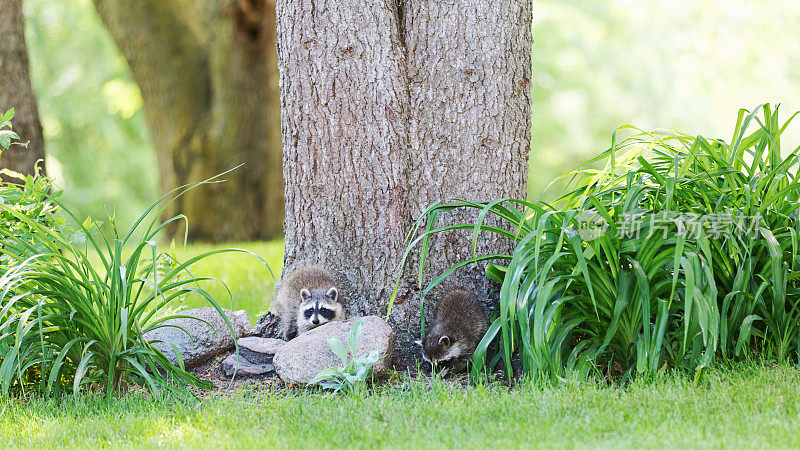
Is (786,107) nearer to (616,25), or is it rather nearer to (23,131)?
(616,25)

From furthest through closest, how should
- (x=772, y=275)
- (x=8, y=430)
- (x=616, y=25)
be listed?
1. (x=616, y=25)
2. (x=772, y=275)
3. (x=8, y=430)

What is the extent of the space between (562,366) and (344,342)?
4.11 ft

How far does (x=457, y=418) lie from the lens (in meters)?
3.60

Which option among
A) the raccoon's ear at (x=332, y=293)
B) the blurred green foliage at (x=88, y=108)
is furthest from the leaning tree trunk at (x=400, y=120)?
the blurred green foliage at (x=88, y=108)

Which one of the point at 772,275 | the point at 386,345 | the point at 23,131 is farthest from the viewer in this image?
the point at 23,131

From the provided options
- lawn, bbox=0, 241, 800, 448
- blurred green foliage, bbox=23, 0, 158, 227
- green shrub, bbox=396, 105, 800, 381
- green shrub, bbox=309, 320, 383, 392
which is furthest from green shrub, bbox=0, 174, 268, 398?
blurred green foliage, bbox=23, 0, 158, 227

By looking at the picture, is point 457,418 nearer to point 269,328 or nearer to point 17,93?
point 269,328

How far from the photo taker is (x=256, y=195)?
41.2ft

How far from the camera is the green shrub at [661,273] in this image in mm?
3895

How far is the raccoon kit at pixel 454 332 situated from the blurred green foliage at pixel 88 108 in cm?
1490

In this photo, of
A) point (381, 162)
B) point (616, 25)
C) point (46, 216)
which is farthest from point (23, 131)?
point (616, 25)

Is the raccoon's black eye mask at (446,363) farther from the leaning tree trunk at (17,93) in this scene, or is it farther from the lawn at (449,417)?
the leaning tree trunk at (17,93)

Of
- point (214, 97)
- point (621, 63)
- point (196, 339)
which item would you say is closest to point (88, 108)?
point (214, 97)

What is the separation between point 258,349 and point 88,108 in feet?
60.3
